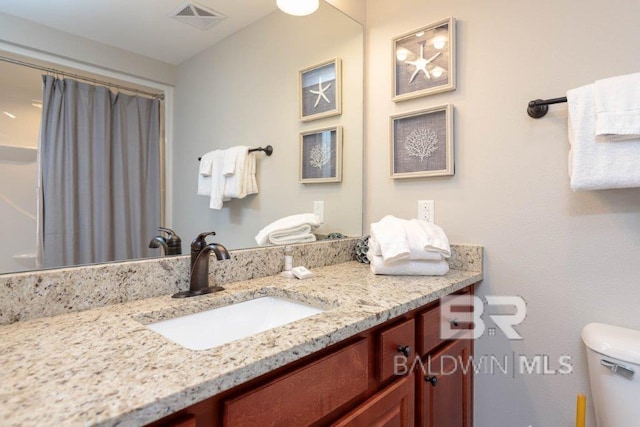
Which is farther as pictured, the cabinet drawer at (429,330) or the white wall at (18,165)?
the cabinet drawer at (429,330)

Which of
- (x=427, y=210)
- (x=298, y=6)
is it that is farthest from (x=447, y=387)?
(x=298, y=6)

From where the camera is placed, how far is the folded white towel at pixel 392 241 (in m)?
1.19

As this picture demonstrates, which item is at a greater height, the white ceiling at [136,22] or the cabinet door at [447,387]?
the white ceiling at [136,22]

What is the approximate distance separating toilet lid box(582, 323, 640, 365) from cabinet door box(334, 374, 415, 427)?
55 cm

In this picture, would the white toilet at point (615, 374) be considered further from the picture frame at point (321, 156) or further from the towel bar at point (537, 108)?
the picture frame at point (321, 156)

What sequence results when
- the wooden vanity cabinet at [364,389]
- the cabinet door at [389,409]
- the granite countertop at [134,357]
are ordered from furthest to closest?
1. the cabinet door at [389,409]
2. the wooden vanity cabinet at [364,389]
3. the granite countertop at [134,357]

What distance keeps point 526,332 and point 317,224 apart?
930mm

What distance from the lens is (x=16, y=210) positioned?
805mm

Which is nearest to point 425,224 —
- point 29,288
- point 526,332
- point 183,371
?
point 526,332

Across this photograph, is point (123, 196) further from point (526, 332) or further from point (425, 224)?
point (526, 332)

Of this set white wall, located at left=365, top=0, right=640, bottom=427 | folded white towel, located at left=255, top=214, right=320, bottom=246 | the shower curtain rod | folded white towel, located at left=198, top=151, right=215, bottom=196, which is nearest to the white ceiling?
the shower curtain rod

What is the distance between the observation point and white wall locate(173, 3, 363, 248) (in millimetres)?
1134

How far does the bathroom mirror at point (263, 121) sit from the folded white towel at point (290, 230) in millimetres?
30

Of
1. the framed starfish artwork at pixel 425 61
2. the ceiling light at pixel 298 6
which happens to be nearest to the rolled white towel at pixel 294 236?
the framed starfish artwork at pixel 425 61
